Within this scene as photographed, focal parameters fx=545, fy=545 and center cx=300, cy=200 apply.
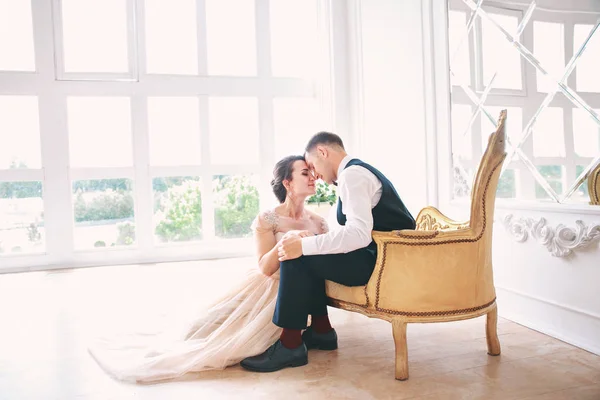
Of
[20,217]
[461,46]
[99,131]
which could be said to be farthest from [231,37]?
[461,46]

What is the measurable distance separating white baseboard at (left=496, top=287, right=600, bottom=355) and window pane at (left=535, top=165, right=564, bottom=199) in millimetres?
583

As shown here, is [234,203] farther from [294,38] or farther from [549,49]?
[549,49]

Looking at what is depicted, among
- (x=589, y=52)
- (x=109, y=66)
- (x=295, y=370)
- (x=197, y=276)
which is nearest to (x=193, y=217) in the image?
(x=197, y=276)

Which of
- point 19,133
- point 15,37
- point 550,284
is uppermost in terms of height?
point 15,37

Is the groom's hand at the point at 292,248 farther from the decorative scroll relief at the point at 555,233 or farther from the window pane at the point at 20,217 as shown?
the window pane at the point at 20,217

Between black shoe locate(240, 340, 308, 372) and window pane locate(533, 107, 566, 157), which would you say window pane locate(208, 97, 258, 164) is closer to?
window pane locate(533, 107, 566, 157)

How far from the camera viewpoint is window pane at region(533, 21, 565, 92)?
112 inches

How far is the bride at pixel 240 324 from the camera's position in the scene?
8.20 feet

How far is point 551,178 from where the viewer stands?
116 inches

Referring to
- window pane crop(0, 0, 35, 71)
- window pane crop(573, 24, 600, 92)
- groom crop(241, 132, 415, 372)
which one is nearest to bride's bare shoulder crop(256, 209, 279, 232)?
groom crop(241, 132, 415, 372)

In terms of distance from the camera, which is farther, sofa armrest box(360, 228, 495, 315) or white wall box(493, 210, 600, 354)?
white wall box(493, 210, 600, 354)

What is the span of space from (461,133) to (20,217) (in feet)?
14.3

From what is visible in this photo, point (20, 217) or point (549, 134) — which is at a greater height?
point (549, 134)

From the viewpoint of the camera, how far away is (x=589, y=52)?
2.67 m
